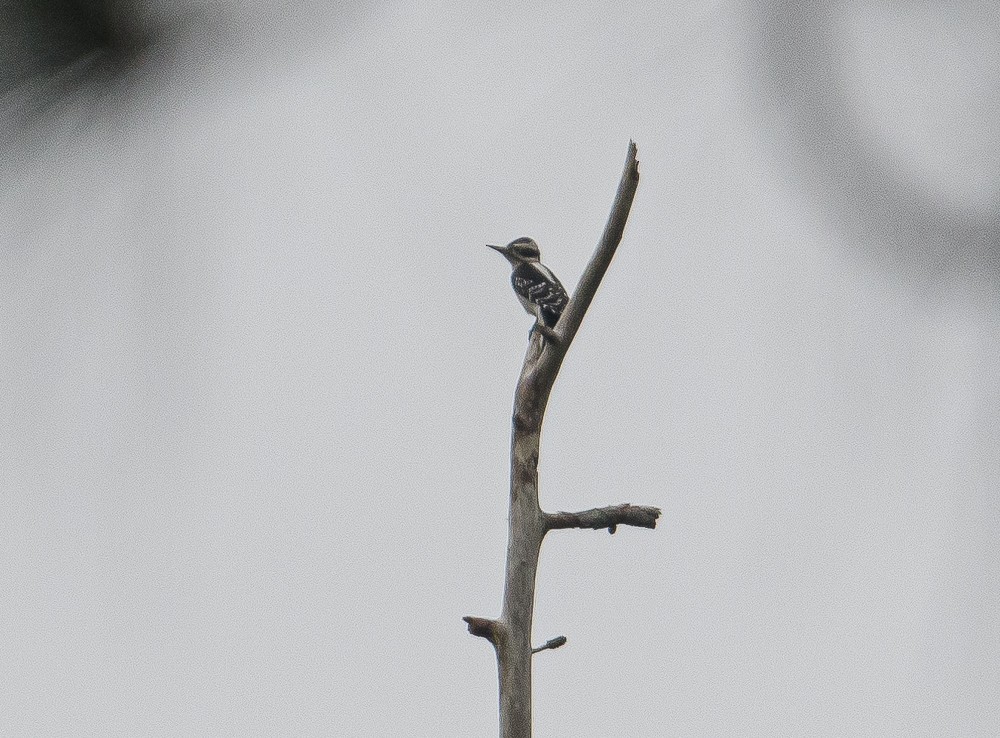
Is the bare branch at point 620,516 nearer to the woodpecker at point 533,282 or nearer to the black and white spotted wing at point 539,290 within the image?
the woodpecker at point 533,282

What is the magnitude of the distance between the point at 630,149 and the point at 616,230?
0.23 meters

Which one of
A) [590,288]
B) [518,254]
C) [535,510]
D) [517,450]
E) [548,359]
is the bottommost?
[535,510]

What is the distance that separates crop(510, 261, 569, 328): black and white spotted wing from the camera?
5808 mm

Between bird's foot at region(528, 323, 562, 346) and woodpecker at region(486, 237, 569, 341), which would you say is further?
woodpecker at region(486, 237, 569, 341)

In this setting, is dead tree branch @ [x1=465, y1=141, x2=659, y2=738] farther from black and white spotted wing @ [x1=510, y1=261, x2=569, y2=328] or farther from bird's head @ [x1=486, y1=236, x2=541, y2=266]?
bird's head @ [x1=486, y1=236, x2=541, y2=266]

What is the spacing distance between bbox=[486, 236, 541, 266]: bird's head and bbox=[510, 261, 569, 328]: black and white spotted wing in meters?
0.18

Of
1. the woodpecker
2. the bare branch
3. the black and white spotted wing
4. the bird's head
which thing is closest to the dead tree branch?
the bare branch

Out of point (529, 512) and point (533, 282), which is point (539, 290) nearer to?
point (533, 282)

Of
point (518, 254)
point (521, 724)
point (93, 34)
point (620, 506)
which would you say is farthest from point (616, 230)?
point (518, 254)

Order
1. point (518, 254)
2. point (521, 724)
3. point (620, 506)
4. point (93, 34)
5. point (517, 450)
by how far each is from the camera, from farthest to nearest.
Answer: point (518, 254)
point (620, 506)
point (517, 450)
point (521, 724)
point (93, 34)

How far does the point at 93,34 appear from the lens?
1.16 meters

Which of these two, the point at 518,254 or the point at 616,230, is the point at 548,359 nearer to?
the point at 616,230

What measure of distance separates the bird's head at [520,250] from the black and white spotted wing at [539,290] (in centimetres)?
18

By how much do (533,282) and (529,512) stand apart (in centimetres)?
366
